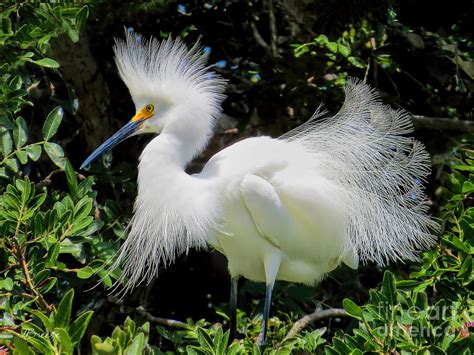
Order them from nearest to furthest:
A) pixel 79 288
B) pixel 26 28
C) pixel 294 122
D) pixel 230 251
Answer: pixel 26 28 → pixel 230 251 → pixel 79 288 → pixel 294 122

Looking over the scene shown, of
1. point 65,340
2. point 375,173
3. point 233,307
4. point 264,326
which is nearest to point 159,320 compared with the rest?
point 233,307

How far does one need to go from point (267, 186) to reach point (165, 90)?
0.64m

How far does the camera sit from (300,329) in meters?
3.34

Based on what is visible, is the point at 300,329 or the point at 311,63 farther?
the point at 311,63

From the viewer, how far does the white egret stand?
3.29 meters

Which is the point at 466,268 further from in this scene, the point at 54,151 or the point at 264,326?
the point at 54,151

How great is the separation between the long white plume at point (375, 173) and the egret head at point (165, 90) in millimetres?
424

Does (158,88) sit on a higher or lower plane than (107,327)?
higher

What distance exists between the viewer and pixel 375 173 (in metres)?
3.42

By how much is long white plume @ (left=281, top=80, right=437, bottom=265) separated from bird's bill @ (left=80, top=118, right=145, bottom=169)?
2.29ft

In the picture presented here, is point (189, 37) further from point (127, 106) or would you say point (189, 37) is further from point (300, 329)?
point (300, 329)

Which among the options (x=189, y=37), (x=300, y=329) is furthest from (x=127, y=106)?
(x=300, y=329)

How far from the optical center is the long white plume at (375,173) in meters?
3.34

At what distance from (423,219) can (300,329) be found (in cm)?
69
